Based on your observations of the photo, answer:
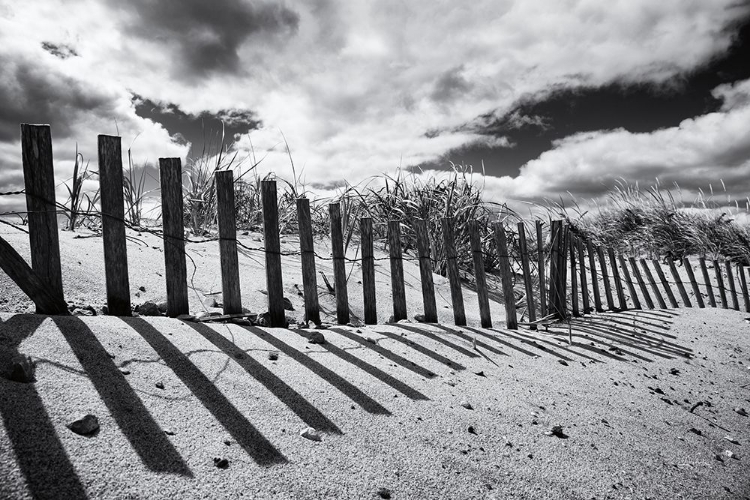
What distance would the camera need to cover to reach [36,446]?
4.32 feet

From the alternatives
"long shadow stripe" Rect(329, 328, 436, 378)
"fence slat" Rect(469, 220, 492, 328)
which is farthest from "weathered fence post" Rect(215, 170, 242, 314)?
"fence slat" Rect(469, 220, 492, 328)

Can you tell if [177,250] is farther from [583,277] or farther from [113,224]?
[583,277]

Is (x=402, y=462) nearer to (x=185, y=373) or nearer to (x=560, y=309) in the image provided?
(x=185, y=373)

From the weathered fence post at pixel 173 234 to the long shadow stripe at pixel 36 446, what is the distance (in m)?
1.07

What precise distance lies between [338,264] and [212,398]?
1.51 meters

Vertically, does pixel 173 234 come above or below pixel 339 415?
above

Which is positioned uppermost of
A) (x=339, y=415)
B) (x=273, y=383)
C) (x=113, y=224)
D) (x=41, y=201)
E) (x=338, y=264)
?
(x=41, y=201)

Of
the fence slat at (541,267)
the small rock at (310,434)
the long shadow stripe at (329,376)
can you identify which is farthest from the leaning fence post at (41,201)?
the fence slat at (541,267)

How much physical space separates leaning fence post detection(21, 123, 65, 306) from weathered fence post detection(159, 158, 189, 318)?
1.70ft

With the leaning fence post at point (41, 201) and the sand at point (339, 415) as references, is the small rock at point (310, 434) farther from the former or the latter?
the leaning fence post at point (41, 201)

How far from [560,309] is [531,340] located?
4.89 ft

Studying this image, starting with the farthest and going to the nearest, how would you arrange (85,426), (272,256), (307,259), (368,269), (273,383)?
(368,269), (307,259), (272,256), (273,383), (85,426)

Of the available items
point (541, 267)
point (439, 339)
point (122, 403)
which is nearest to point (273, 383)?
point (122, 403)

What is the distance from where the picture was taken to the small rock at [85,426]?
142 cm
